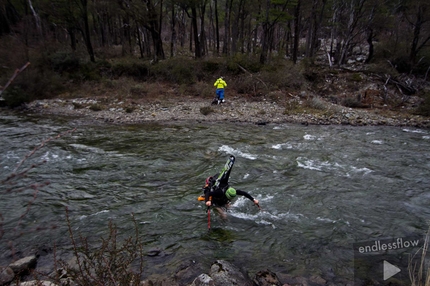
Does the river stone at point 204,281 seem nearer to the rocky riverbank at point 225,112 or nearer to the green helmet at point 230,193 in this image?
the green helmet at point 230,193

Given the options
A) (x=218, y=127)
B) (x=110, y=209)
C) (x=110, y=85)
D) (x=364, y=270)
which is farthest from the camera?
(x=110, y=85)

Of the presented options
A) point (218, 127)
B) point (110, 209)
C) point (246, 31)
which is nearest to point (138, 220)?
point (110, 209)

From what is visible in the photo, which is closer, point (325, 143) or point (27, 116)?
point (325, 143)

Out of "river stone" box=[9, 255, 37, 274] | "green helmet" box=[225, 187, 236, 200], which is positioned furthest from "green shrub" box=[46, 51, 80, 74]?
"green helmet" box=[225, 187, 236, 200]

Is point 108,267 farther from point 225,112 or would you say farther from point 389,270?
point 225,112

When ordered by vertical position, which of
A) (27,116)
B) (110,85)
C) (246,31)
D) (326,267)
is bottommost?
(326,267)

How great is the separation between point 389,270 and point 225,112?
12969 millimetres

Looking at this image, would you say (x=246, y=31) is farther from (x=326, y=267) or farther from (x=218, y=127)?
(x=326, y=267)

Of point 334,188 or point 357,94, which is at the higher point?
point 357,94

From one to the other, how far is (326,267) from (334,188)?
3490 millimetres

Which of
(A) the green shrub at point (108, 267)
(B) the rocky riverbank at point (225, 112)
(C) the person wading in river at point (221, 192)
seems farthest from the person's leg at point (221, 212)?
(B) the rocky riverbank at point (225, 112)

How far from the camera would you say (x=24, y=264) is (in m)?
5.26

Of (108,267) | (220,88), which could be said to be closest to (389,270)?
(108,267)

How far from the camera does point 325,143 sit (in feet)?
40.4
